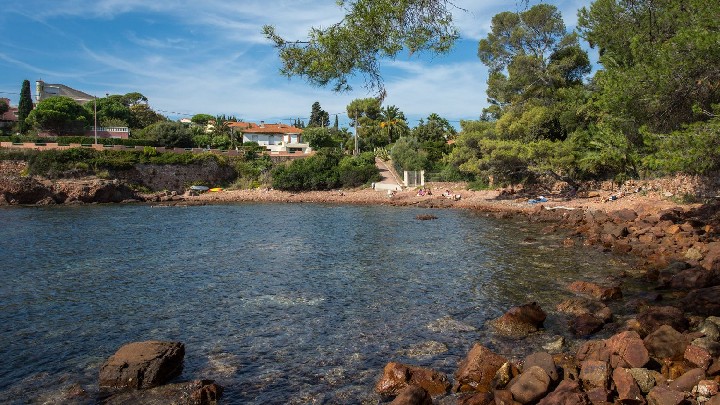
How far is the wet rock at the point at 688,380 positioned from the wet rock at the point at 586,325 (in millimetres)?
3474

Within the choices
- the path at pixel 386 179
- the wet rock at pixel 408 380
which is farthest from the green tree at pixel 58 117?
the wet rock at pixel 408 380

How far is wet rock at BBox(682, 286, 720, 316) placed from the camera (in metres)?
11.9

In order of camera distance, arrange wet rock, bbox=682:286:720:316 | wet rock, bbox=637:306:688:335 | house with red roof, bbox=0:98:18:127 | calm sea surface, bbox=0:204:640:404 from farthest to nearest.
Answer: house with red roof, bbox=0:98:18:127 → wet rock, bbox=682:286:720:316 → wet rock, bbox=637:306:688:335 → calm sea surface, bbox=0:204:640:404

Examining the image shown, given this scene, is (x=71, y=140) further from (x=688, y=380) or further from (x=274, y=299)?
(x=688, y=380)

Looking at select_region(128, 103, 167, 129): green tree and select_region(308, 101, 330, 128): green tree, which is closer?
select_region(128, 103, 167, 129): green tree

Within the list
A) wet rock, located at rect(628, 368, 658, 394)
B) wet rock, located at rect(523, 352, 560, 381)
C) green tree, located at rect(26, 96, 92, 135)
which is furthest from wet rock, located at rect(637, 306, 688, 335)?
green tree, located at rect(26, 96, 92, 135)

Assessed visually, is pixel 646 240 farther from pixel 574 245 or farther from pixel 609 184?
pixel 609 184

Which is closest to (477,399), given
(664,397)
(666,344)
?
(664,397)

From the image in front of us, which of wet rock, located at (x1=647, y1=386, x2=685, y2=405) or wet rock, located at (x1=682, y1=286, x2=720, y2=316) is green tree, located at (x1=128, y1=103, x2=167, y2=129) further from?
wet rock, located at (x1=647, y1=386, x2=685, y2=405)

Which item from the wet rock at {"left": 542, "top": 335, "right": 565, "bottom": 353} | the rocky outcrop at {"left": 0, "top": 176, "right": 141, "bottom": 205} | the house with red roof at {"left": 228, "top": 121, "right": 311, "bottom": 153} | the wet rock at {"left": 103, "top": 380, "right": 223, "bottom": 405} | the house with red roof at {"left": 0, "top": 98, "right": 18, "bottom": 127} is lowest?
the wet rock at {"left": 103, "top": 380, "right": 223, "bottom": 405}

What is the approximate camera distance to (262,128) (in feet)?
326

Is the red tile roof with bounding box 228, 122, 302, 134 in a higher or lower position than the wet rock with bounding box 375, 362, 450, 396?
higher

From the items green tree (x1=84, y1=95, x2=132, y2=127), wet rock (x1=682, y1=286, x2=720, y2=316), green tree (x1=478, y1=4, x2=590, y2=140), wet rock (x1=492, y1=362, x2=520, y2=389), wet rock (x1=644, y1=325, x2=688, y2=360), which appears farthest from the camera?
green tree (x1=84, y1=95, x2=132, y2=127)

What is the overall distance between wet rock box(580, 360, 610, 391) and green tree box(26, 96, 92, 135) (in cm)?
8239
